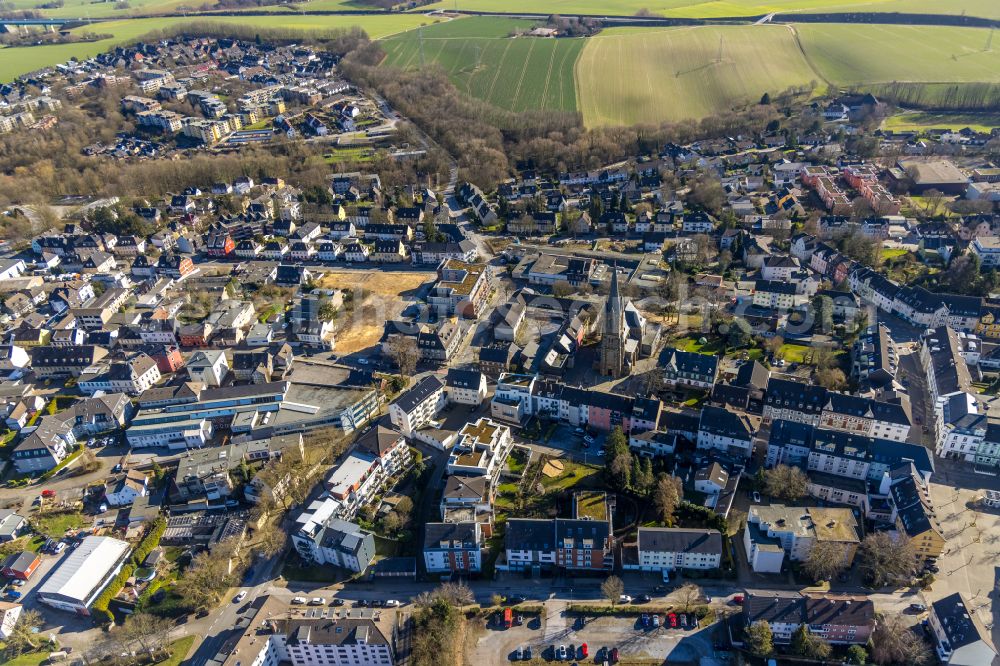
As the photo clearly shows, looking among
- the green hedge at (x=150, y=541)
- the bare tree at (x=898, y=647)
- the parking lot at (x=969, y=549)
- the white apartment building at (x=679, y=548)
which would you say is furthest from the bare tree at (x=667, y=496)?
the green hedge at (x=150, y=541)

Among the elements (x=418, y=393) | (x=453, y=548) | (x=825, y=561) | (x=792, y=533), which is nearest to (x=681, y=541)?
(x=792, y=533)

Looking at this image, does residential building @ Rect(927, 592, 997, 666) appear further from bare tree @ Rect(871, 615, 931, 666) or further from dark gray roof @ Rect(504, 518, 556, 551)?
dark gray roof @ Rect(504, 518, 556, 551)

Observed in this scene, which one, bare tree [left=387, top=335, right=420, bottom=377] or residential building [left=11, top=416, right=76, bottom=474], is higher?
bare tree [left=387, top=335, right=420, bottom=377]

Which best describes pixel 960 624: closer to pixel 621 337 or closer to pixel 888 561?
pixel 888 561

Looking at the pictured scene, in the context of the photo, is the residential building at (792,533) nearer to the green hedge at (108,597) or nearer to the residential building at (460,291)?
the residential building at (460,291)

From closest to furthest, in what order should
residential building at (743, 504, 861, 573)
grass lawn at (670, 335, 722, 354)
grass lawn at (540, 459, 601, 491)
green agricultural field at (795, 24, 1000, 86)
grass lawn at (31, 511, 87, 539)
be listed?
residential building at (743, 504, 861, 573) < grass lawn at (31, 511, 87, 539) < grass lawn at (540, 459, 601, 491) < grass lawn at (670, 335, 722, 354) < green agricultural field at (795, 24, 1000, 86)

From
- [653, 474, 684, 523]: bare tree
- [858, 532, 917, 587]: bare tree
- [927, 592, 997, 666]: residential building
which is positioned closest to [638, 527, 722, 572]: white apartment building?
[653, 474, 684, 523]: bare tree

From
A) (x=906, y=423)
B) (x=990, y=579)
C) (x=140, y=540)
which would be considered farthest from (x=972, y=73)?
(x=140, y=540)
